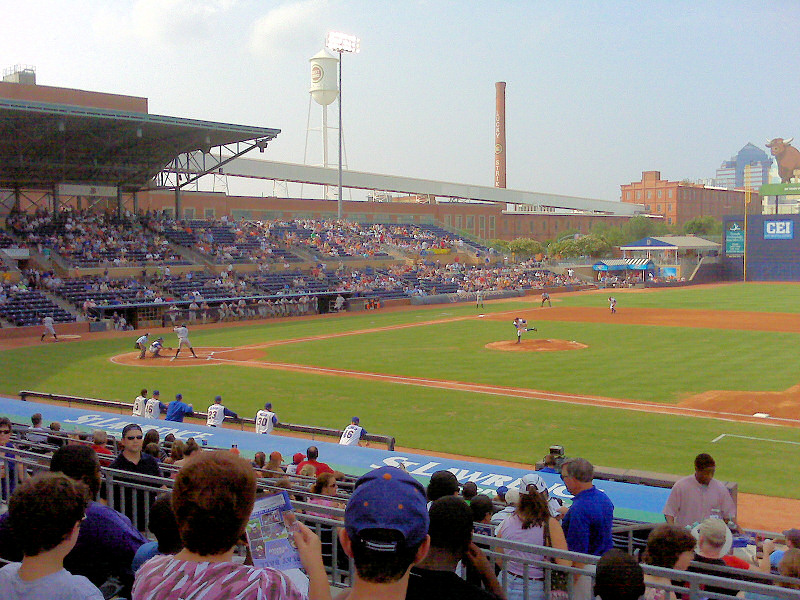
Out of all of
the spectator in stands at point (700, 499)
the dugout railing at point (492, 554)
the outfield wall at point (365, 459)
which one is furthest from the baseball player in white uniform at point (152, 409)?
the spectator in stands at point (700, 499)

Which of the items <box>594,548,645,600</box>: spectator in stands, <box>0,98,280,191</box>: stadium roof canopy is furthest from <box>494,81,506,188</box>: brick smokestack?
<box>594,548,645,600</box>: spectator in stands

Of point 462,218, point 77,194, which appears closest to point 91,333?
point 77,194

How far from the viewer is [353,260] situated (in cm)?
6384

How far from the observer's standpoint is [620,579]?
3404 mm

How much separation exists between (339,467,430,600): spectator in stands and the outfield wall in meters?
7.11

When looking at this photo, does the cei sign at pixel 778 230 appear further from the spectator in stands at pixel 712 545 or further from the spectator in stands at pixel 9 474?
the spectator in stands at pixel 9 474

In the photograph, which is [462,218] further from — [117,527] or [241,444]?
[117,527]

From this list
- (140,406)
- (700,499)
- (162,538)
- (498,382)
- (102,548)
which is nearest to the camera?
(162,538)

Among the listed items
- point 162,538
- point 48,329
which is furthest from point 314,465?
point 48,329

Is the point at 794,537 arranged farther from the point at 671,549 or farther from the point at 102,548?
the point at 102,548

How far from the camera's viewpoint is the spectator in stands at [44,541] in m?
3.31

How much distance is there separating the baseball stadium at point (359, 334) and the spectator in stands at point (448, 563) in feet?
4.76

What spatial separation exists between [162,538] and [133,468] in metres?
3.25

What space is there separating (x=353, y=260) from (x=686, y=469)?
50.7 meters
